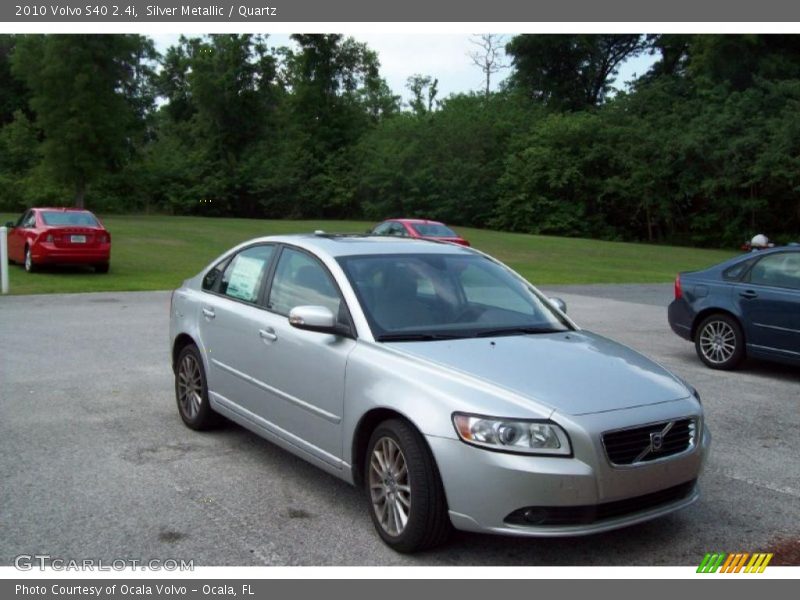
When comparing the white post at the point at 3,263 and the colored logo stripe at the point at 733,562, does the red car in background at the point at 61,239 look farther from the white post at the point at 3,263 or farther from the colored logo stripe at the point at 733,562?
the colored logo stripe at the point at 733,562

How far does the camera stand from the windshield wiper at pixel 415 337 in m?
4.75

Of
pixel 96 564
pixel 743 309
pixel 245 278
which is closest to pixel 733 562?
pixel 96 564

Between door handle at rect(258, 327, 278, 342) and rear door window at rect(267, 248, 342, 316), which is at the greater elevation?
rear door window at rect(267, 248, 342, 316)

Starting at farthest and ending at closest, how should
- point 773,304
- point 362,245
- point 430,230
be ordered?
point 430,230, point 773,304, point 362,245

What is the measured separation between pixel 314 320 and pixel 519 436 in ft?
4.71

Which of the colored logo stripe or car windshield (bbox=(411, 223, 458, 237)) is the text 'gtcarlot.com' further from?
car windshield (bbox=(411, 223, 458, 237))

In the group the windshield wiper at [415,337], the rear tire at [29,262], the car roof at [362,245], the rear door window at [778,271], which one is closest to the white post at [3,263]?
the rear tire at [29,262]

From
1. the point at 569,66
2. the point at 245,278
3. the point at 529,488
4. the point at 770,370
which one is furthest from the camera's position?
the point at 569,66

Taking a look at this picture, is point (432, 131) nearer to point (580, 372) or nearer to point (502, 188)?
point (502, 188)

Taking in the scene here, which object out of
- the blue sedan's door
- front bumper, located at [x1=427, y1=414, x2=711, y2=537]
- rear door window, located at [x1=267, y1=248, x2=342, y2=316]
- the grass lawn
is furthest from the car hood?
the grass lawn

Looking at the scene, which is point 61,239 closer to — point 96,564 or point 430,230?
point 430,230

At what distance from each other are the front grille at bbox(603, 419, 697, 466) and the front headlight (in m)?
0.23

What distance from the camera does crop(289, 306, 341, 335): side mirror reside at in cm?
477

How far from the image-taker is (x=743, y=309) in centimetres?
951
